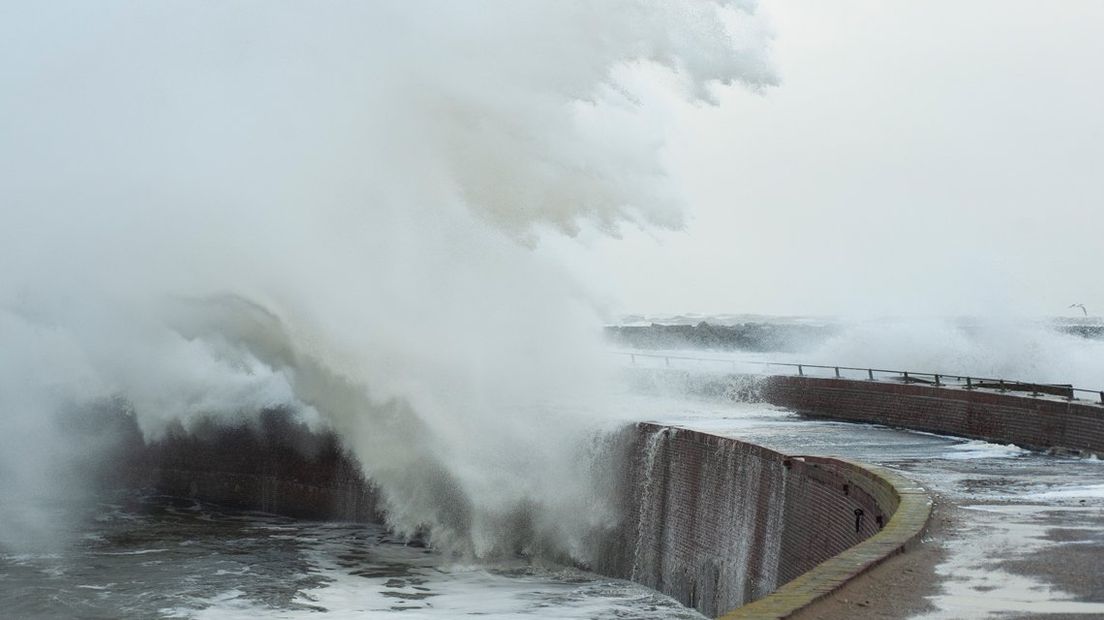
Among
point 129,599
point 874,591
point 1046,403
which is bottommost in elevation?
point 129,599

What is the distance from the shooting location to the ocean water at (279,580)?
17266 millimetres

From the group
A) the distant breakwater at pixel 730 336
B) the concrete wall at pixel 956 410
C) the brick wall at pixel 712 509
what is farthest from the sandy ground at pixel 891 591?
the distant breakwater at pixel 730 336

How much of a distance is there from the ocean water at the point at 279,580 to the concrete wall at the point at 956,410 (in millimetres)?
5029

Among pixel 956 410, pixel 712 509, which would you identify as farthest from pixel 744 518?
pixel 956 410

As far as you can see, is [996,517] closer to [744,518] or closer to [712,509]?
[744,518]

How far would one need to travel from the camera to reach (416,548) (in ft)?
76.1

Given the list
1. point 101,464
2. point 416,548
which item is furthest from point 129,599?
point 101,464

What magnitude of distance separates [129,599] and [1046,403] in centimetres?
1180

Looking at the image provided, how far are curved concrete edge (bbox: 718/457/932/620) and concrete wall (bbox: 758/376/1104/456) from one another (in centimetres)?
532

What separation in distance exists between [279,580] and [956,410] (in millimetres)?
9819

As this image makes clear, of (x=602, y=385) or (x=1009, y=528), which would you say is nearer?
(x=1009, y=528)

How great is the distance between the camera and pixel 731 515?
16625 mm

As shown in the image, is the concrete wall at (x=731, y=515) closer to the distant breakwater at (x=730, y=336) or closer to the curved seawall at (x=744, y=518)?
the curved seawall at (x=744, y=518)

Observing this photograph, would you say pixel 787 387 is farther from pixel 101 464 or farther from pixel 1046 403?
pixel 101 464
